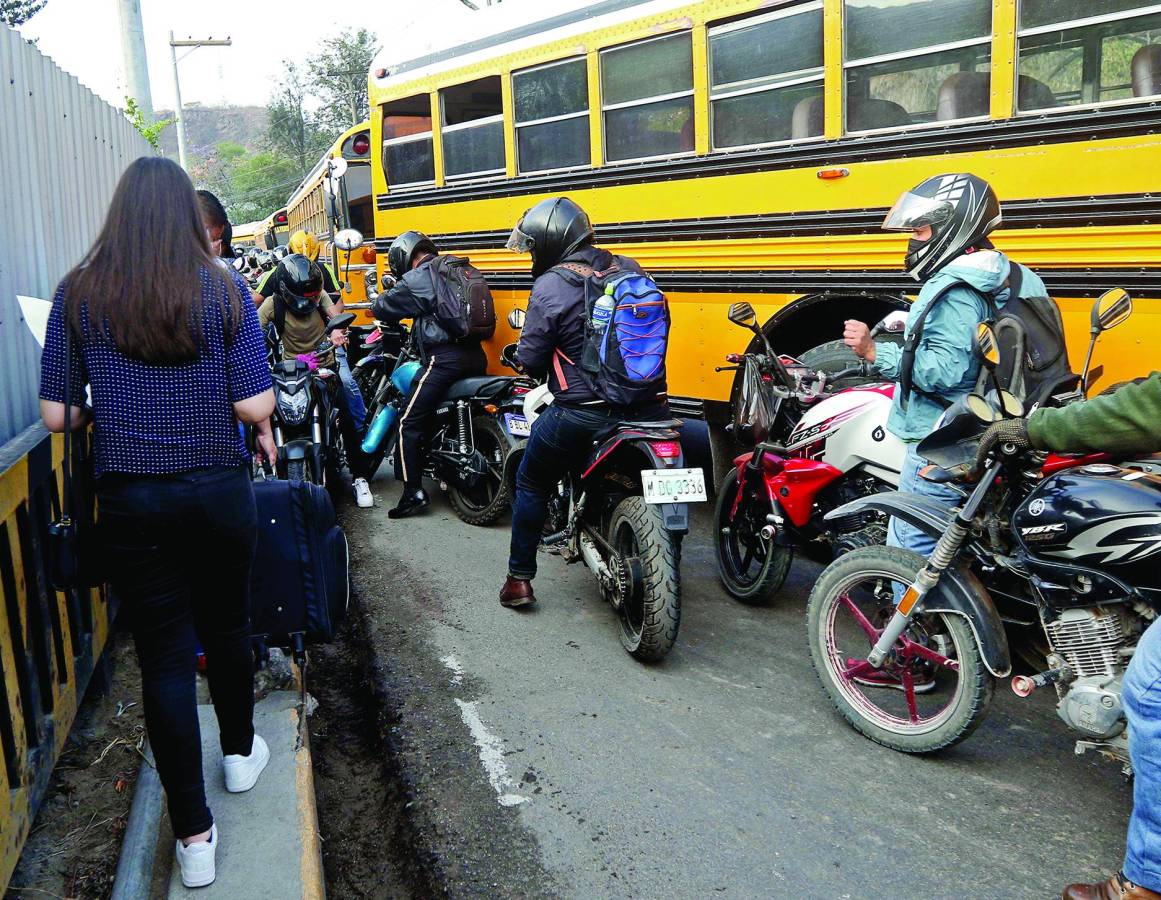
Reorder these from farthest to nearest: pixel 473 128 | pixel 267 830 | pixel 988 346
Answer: pixel 473 128 → pixel 988 346 → pixel 267 830

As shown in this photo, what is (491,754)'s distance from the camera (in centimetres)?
347

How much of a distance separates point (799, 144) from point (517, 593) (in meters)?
2.90

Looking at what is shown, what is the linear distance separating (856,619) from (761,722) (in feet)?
1.63

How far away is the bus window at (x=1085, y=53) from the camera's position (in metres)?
4.37

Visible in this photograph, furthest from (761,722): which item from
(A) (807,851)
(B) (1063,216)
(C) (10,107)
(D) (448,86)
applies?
(D) (448,86)

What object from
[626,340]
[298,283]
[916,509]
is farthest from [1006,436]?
[298,283]

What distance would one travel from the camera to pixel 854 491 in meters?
4.36

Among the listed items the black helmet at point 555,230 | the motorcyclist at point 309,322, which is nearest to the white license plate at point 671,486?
the black helmet at point 555,230

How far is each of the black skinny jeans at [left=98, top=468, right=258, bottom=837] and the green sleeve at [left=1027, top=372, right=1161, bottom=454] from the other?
2139 millimetres

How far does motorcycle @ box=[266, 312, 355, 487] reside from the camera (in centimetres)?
559

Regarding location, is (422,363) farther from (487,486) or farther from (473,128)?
(473,128)

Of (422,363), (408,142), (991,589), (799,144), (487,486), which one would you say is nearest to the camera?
(991,589)

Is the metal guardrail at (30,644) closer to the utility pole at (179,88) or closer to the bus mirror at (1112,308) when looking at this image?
the bus mirror at (1112,308)

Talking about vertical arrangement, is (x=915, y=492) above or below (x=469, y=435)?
above
